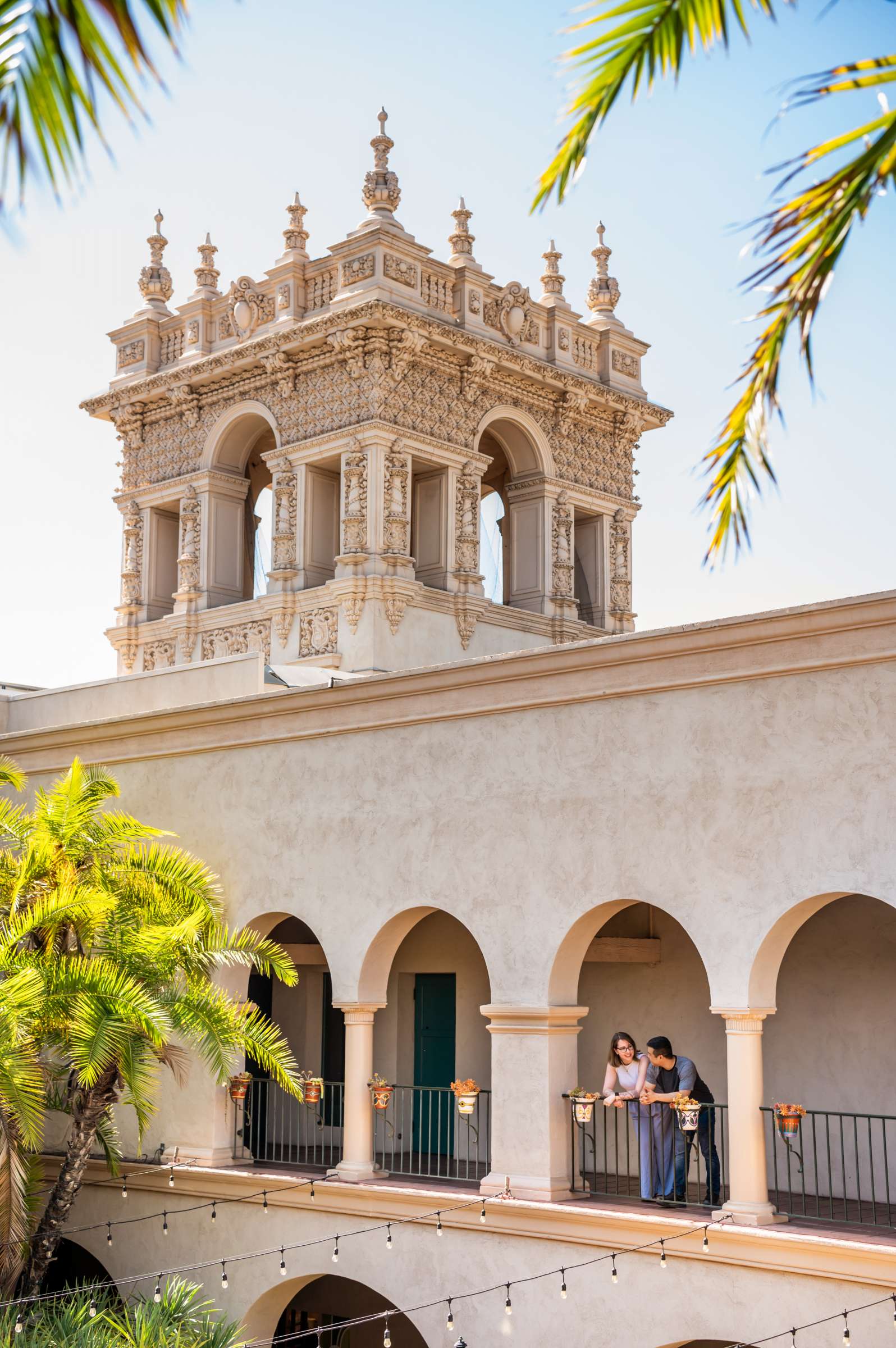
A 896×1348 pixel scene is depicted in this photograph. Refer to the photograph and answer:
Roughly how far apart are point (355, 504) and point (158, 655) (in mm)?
5107

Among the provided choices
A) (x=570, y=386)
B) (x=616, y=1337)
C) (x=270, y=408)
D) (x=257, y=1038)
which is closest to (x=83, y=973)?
(x=257, y=1038)

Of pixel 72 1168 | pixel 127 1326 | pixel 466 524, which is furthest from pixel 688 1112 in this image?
pixel 466 524

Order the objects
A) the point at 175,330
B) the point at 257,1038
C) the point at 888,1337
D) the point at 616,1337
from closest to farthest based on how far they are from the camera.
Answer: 1. the point at 888,1337
2. the point at 616,1337
3. the point at 257,1038
4. the point at 175,330

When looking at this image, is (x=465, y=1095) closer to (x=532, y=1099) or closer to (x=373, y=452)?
(x=532, y=1099)

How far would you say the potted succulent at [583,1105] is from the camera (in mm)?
12336

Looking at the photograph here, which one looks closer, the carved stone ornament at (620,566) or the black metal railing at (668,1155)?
the black metal railing at (668,1155)

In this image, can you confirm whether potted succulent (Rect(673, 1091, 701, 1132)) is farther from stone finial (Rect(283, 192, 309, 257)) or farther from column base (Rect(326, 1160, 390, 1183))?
stone finial (Rect(283, 192, 309, 257))

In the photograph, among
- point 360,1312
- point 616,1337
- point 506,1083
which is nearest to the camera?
point 616,1337

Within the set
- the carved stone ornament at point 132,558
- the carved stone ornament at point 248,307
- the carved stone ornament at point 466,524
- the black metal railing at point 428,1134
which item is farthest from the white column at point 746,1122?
the carved stone ornament at point 132,558

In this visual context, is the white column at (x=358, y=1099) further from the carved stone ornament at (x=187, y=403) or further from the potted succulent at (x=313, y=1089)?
the carved stone ornament at (x=187, y=403)

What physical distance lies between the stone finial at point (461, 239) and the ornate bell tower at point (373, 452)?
0.14 feet

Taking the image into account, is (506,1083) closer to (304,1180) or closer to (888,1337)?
(304,1180)

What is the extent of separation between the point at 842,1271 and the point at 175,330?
18.8 m

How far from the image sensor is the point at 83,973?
512 inches
